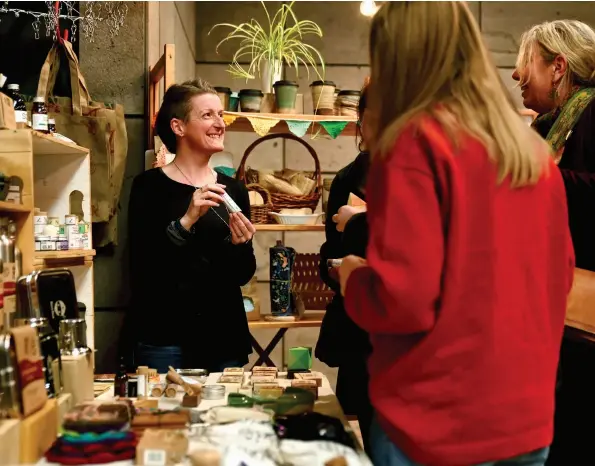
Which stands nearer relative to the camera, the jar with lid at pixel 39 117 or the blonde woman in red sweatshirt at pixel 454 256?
the blonde woman in red sweatshirt at pixel 454 256

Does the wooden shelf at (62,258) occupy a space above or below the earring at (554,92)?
below

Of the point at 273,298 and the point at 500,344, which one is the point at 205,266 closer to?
the point at 273,298

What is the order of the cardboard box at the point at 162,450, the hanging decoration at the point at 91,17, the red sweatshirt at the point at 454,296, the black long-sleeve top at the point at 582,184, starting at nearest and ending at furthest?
1. the red sweatshirt at the point at 454,296
2. the cardboard box at the point at 162,450
3. the black long-sleeve top at the point at 582,184
4. the hanging decoration at the point at 91,17

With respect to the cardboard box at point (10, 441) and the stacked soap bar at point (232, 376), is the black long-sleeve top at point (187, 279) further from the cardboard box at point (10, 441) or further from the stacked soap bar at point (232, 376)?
the cardboard box at point (10, 441)

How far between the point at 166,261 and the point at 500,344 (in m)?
1.63

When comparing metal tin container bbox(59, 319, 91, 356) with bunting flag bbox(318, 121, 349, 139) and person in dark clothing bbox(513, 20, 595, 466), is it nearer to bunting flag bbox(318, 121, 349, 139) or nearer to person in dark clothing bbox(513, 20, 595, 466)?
person in dark clothing bbox(513, 20, 595, 466)

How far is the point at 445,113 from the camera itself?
1.12 metres

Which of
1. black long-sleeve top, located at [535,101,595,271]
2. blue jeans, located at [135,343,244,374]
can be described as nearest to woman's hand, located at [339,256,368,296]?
black long-sleeve top, located at [535,101,595,271]

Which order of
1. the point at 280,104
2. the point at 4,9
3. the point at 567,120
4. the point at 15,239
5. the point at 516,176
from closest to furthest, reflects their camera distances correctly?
1. the point at 516,176
2. the point at 15,239
3. the point at 567,120
4. the point at 4,9
5. the point at 280,104

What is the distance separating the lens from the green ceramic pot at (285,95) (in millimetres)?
3549

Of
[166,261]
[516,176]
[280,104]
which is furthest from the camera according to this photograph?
[280,104]

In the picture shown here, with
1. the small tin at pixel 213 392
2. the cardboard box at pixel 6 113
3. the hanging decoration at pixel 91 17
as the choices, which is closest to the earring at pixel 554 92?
the small tin at pixel 213 392

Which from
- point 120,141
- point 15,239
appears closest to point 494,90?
point 15,239

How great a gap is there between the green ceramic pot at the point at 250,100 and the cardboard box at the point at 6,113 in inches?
70.5
